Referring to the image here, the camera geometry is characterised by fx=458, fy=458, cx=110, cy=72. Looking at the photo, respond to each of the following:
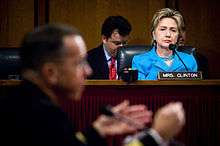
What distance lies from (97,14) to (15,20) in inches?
34.9

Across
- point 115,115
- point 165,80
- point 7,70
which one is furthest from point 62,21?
point 115,115

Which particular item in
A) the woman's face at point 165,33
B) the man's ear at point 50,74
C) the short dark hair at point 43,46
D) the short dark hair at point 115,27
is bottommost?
the man's ear at point 50,74

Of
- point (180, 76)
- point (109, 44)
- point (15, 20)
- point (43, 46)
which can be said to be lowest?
point (180, 76)

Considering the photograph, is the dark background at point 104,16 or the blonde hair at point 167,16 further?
the dark background at point 104,16

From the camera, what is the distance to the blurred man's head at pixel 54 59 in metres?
1.25

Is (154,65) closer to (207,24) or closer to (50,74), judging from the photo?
(207,24)

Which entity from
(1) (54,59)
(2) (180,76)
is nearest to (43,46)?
(1) (54,59)

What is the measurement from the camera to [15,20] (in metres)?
4.94

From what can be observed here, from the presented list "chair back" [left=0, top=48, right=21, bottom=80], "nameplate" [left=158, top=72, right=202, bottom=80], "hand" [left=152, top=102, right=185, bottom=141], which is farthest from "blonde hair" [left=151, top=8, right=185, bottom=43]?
"hand" [left=152, top=102, right=185, bottom=141]

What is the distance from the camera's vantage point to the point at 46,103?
1.20 meters

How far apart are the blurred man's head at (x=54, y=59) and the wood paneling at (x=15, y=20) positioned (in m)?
3.70

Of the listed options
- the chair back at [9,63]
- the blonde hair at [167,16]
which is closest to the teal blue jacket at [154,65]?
the blonde hair at [167,16]

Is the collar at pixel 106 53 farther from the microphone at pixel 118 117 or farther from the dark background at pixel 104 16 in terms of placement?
the microphone at pixel 118 117

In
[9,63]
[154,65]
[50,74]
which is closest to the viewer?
[50,74]
